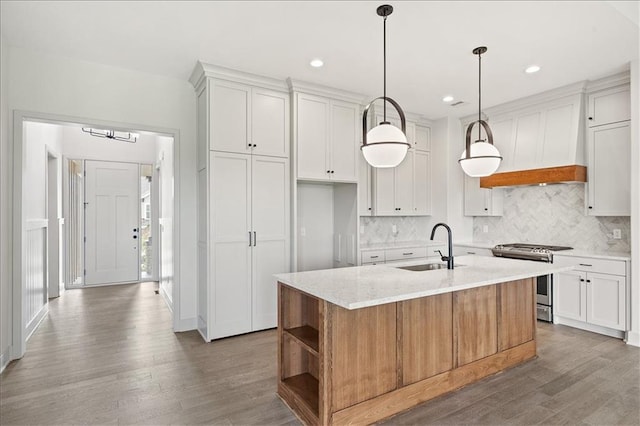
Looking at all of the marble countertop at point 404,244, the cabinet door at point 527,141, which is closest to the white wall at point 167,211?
the marble countertop at point 404,244

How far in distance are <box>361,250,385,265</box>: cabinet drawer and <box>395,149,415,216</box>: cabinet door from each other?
2.80 feet

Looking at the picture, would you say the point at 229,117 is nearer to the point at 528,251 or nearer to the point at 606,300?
the point at 528,251

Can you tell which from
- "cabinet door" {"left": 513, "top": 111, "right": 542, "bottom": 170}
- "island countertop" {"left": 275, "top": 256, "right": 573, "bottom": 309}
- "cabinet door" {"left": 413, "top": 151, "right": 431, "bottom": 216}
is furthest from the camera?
"cabinet door" {"left": 413, "top": 151, "right": 431, "bottom": 216}

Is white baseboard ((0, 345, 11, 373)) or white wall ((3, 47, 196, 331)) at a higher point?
white wall ((3, 47, 196, 331))

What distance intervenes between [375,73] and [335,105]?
2.32 feet

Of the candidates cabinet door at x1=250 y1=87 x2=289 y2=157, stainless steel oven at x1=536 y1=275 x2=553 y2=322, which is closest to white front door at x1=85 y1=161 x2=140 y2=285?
cabinet door at x1=250 y1=87 x2=289 y2=157

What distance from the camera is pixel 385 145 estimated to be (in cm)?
237

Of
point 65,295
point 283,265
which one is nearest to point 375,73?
point 283,265

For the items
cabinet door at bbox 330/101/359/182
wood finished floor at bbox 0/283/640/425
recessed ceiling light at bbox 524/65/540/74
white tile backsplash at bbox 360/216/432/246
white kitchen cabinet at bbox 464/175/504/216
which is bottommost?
wood finished floor at bbox 0/283/640/425

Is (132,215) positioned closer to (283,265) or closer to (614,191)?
(283,265)

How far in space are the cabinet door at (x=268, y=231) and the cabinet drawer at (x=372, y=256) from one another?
3.55ft

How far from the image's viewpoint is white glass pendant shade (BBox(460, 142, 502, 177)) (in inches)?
113

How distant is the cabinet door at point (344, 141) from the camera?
435 cm

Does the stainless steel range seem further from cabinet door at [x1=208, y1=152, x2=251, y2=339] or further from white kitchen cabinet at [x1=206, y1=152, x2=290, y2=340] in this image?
cabinet door at [x1=208, y1=152, x2=251, y2=339]
